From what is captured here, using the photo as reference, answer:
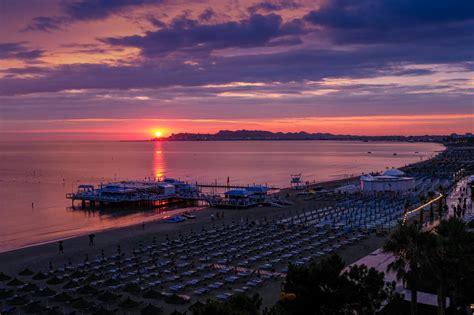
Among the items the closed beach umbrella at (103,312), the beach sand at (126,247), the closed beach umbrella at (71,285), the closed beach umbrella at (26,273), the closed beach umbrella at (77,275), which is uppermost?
the closed beach umbrella at (103,312)

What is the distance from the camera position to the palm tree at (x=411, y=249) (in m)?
15.2

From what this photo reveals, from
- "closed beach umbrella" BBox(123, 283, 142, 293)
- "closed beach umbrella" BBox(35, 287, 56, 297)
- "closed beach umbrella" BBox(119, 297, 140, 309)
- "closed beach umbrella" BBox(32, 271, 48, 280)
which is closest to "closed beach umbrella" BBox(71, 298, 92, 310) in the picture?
"closed beach umbrella" BBox(119, 297, 140, 309)

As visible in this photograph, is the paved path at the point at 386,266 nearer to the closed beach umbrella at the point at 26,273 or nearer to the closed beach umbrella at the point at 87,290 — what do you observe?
the closed beach umbrella at the point at 87,290

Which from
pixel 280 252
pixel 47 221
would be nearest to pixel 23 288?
pixel 280 252

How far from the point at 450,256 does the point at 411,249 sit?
1.16 meters

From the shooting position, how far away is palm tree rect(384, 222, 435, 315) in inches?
599

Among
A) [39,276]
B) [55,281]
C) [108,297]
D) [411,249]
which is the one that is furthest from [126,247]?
[411,249]

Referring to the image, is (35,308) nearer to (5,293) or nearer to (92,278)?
(5,293)

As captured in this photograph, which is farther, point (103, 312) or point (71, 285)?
point (71, 285)

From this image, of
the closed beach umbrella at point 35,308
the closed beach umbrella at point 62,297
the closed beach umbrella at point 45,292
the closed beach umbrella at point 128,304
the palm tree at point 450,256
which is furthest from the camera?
the closed beach umbrella at point 45,292

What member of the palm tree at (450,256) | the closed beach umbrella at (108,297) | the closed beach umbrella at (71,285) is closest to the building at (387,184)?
the closed beach umbrella at (71,285)

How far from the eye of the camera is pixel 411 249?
15.3 meters

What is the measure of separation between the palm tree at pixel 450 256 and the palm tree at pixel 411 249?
318mm

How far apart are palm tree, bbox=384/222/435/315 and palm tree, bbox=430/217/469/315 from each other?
318 mm
